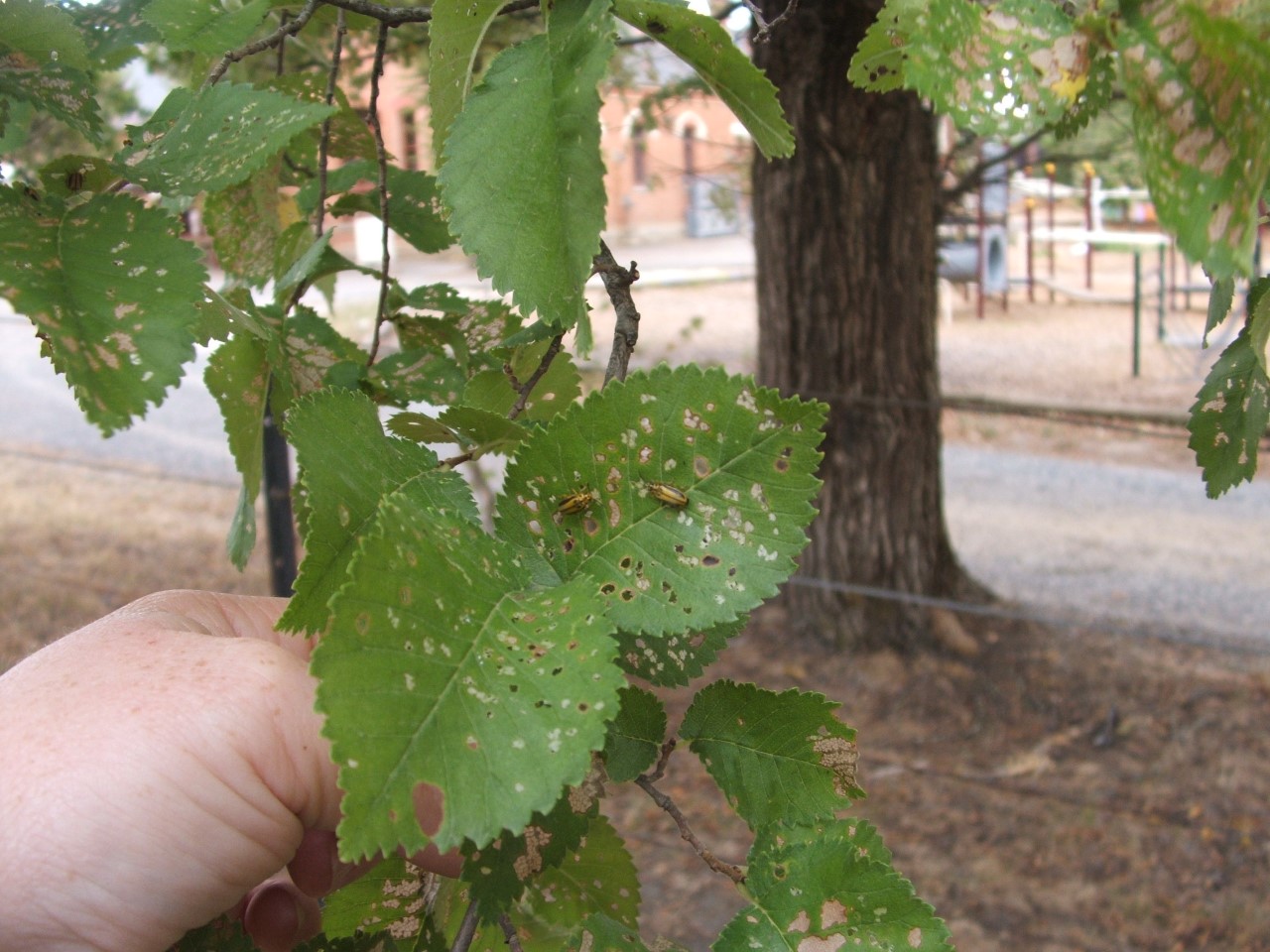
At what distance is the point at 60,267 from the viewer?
0.55 m

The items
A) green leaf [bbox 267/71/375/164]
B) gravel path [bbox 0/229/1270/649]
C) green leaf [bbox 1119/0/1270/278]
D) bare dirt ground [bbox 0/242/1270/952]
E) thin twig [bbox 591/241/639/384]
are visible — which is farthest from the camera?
gravel path [bbox 0/229/1270/649]

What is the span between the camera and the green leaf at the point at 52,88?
2.13ft

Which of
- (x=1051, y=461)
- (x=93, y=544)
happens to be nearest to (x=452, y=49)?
(x=93, y=544)

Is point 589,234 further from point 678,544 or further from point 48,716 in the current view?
point 48,716

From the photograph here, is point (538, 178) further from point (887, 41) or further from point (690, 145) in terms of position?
point (690, 145)

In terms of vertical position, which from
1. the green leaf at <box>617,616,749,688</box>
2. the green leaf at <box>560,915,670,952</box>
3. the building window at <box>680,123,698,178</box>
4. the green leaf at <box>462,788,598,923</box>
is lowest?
the green leaf at <box>560,915,670,952</box>

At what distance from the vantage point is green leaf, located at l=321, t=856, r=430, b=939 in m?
0.67

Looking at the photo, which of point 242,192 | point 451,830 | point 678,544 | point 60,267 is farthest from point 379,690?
point 242,192

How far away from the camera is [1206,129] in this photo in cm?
41

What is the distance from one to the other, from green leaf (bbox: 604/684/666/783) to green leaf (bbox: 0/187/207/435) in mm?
274

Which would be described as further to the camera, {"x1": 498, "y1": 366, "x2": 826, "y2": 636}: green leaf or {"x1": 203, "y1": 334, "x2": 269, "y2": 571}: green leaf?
{"x1": 203, "y1": 334, "x2": 269, "y2": 571}: green leaf

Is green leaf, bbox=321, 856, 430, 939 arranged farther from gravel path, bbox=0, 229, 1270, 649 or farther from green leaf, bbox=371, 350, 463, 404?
gravel path, bbox=0, 229, 1270, 649

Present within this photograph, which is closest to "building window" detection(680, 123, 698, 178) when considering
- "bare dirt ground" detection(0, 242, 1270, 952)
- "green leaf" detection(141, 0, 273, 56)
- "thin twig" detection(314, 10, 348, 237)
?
"bare dirt ground" detection(0, 242, 1270, 952)

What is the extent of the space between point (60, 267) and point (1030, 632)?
3.71 m
